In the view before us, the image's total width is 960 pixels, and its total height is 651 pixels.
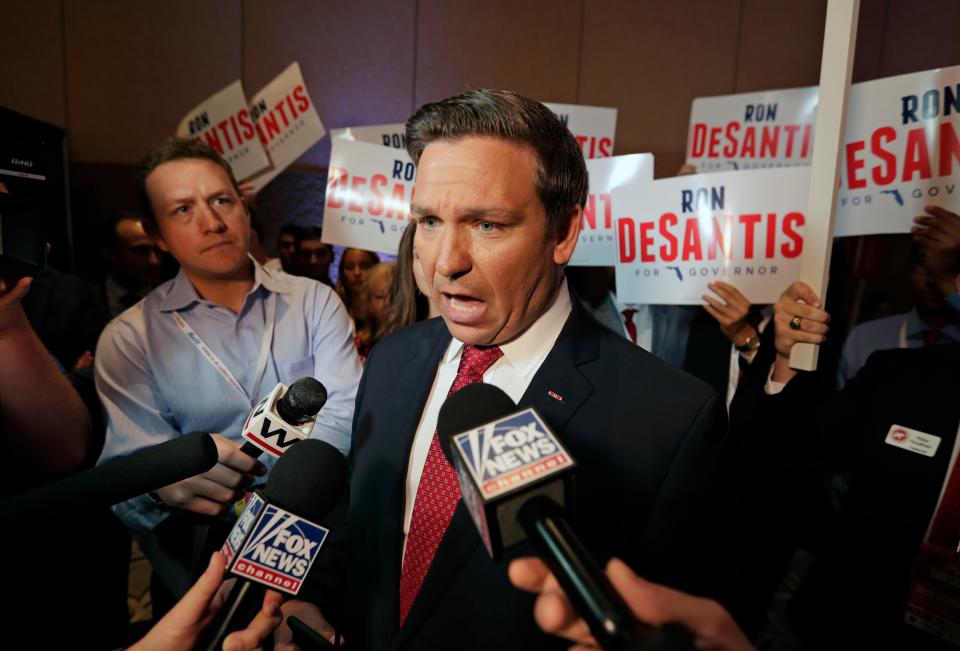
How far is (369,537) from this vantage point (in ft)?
4.01

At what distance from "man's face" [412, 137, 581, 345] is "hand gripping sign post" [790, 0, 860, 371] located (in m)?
0.76

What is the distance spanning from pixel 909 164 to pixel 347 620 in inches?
88.4


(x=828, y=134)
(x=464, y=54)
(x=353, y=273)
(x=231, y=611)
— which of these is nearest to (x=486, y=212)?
(x=231, y=611)

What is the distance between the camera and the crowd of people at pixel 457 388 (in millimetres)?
1050

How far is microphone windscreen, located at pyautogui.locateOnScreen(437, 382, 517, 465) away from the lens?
2.65 ft

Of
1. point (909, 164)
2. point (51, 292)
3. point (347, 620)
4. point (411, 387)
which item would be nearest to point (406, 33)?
point (51, 292)

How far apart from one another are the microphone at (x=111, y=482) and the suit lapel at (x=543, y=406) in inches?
19.1

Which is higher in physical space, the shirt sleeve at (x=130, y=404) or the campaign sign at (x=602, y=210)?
the campaign sign at (x=602, y=210)

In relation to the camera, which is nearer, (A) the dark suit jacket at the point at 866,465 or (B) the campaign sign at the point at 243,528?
(B) the campaign sign at the point at 243,528

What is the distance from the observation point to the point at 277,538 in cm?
83

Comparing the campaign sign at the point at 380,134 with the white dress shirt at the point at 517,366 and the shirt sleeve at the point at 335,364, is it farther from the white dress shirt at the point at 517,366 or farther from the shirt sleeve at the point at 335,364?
the white dress shirt at the point at 517,366

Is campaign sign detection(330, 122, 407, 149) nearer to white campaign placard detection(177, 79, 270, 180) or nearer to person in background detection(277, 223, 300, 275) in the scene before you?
white campaign placard detection(177, 79, 270, 180)

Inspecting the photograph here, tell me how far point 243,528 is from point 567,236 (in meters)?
0.85

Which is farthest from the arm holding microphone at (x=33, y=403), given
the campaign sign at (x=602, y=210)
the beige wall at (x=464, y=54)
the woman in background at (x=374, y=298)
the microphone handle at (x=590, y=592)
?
the beige wall at (x=464, y=54)
